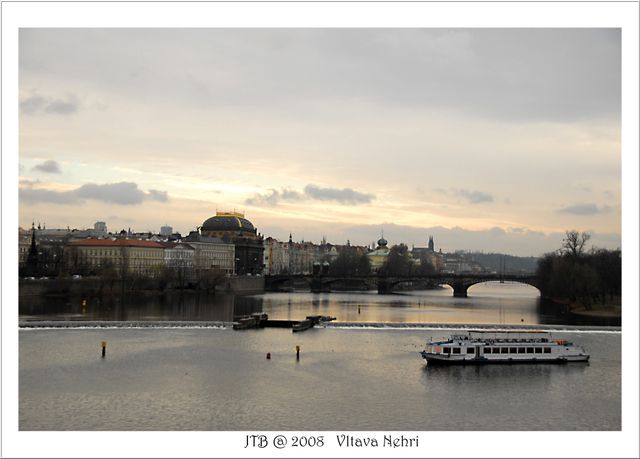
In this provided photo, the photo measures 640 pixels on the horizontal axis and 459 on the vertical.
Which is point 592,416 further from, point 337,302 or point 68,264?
point 68,264

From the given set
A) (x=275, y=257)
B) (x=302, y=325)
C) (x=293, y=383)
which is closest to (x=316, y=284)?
(x=275, y=257)

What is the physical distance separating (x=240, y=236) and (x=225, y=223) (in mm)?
3878

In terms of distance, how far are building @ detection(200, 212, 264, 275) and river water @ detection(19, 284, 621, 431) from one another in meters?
72.3

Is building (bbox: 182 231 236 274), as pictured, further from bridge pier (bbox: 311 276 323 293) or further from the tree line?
the tree line

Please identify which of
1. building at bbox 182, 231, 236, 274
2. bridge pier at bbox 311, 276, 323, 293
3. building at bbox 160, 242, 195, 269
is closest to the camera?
bridge pier at bbox 311, 276, 323, 293

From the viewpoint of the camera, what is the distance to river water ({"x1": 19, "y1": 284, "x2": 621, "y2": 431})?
2073 centimetres

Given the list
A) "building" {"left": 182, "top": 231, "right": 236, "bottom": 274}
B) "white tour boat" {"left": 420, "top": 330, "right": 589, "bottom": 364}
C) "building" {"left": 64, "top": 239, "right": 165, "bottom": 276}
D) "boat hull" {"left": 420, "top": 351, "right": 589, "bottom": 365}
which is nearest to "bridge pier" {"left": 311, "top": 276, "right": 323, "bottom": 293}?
"building" {"left": 64, "top": 239, "right": 165, "bottom": 276}

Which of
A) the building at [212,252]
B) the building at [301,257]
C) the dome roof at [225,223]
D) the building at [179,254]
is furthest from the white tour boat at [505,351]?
the building at [301,257]

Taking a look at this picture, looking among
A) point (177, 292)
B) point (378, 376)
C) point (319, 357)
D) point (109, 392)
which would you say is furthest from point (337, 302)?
point (109, 392)

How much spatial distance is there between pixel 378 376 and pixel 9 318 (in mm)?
14211

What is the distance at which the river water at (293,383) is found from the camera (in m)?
Answer: 20.7

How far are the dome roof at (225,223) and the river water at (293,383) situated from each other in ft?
253

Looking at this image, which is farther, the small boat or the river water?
the small boat

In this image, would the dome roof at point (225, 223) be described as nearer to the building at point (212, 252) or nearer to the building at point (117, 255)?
the building at point (212, 252)
